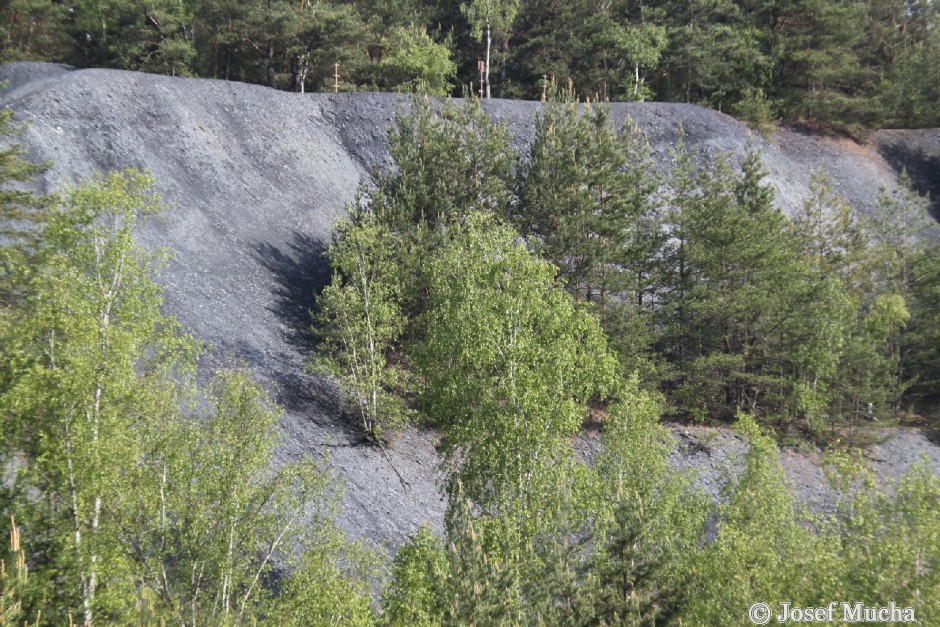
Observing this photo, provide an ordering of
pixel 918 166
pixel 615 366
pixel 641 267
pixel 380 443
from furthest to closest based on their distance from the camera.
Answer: pixel 918 166 → pixel 641 267 → pixel 380 443 → pixel 615 366

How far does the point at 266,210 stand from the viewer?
3253cm

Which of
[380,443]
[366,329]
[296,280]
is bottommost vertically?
[380,443]

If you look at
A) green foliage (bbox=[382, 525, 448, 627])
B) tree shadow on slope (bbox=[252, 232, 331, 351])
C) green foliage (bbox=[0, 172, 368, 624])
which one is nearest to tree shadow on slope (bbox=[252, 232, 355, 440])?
tree shadow on slope (bbox=[252, 232, 331, 351])

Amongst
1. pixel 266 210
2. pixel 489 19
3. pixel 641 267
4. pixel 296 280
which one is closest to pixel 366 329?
pixel 296 280

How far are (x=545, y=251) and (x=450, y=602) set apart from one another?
18.3 metres

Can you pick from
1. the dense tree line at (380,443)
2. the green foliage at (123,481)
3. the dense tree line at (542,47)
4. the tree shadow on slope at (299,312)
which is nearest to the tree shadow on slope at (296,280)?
the tree shadow on slope at (299,312)

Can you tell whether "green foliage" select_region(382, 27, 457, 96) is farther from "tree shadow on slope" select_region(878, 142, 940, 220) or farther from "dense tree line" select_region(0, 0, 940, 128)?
"tree shadow on slope" select_region(878, 142, 940, 220)

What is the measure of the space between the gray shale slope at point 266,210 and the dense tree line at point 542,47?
8.33 m

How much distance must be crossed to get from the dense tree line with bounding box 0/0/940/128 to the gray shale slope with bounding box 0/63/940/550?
328 inches

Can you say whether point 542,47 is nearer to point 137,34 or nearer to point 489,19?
point 489,19

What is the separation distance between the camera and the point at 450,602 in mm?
12945

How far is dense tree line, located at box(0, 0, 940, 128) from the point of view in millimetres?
46562

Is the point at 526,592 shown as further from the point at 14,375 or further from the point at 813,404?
the point at 813,404

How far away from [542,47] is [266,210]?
104 ft
